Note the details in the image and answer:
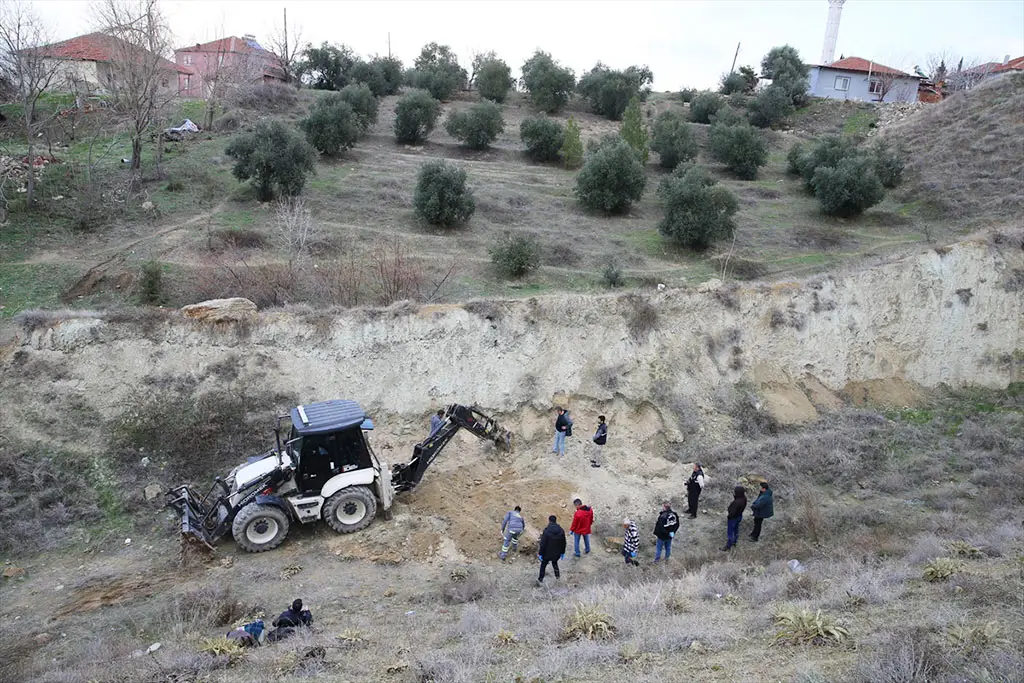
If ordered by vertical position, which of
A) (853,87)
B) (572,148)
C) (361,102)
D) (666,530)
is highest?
(853,87)

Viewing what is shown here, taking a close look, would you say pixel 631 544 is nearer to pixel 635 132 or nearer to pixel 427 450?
pixel 427 450

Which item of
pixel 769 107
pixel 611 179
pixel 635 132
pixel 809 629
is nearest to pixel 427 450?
pixel 809 629

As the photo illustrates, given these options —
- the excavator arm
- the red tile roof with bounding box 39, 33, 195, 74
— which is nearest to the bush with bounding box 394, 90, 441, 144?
the red tile roof with bounding box 39, 33, 195, 74

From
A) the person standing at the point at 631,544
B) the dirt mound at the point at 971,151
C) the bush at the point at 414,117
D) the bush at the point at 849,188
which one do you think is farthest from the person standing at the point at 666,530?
the bush at the point at 414,117

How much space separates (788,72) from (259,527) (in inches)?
2021

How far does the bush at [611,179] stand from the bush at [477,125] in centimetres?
868

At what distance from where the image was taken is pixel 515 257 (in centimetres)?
2325

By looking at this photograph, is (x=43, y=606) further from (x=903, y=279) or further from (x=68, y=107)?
(x=68, y=107)

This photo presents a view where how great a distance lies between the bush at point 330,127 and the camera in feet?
108

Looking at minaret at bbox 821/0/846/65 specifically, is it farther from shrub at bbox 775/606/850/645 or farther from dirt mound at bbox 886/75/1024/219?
shrub at bbox 775/606/850/645

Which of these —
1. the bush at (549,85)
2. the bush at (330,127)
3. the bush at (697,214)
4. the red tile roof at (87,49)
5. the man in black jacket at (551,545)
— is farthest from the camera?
the bush at (549,85)

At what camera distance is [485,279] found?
2338 cm

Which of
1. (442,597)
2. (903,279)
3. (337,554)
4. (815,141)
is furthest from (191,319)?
(815,141)

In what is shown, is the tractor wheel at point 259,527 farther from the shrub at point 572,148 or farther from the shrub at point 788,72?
the shrub at point 788,72
